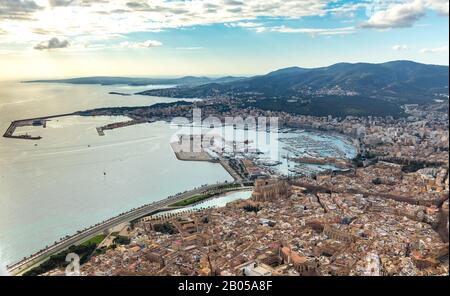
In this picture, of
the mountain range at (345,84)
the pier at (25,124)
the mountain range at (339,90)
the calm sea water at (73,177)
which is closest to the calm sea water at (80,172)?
the calm sea water at (73,177)

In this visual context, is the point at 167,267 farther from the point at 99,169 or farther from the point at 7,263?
the point at 99,169

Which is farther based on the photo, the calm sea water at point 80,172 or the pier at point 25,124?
the pier at point 25,124

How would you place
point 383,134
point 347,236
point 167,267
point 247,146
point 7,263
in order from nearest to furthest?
point 167,267 < point 7,263 < point 347,236 < point 247,146 < point 383,134

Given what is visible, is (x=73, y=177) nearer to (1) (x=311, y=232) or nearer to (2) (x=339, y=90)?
(1) (x=311, y=232)

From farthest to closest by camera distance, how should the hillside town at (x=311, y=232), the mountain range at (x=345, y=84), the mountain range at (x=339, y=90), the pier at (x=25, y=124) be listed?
1. the mountain range at (x=345, y=84)
2. the mountain range at (x=339, y=90)
3. the pier at (x=25, y=124)
4. the hillside town at (x=311, y=232)

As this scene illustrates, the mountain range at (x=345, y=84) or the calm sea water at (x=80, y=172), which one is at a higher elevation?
the mountain range at (x=345, y=84)

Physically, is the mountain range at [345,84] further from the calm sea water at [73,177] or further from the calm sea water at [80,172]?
the calm sea water at [73,177]

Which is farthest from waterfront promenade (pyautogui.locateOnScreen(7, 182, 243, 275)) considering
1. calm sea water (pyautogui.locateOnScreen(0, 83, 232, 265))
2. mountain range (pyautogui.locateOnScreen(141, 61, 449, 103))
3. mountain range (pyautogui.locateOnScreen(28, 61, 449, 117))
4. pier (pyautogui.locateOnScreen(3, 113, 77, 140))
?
mountain range (pyautogui.locateOnScreen(141, 61, 449, 103))
